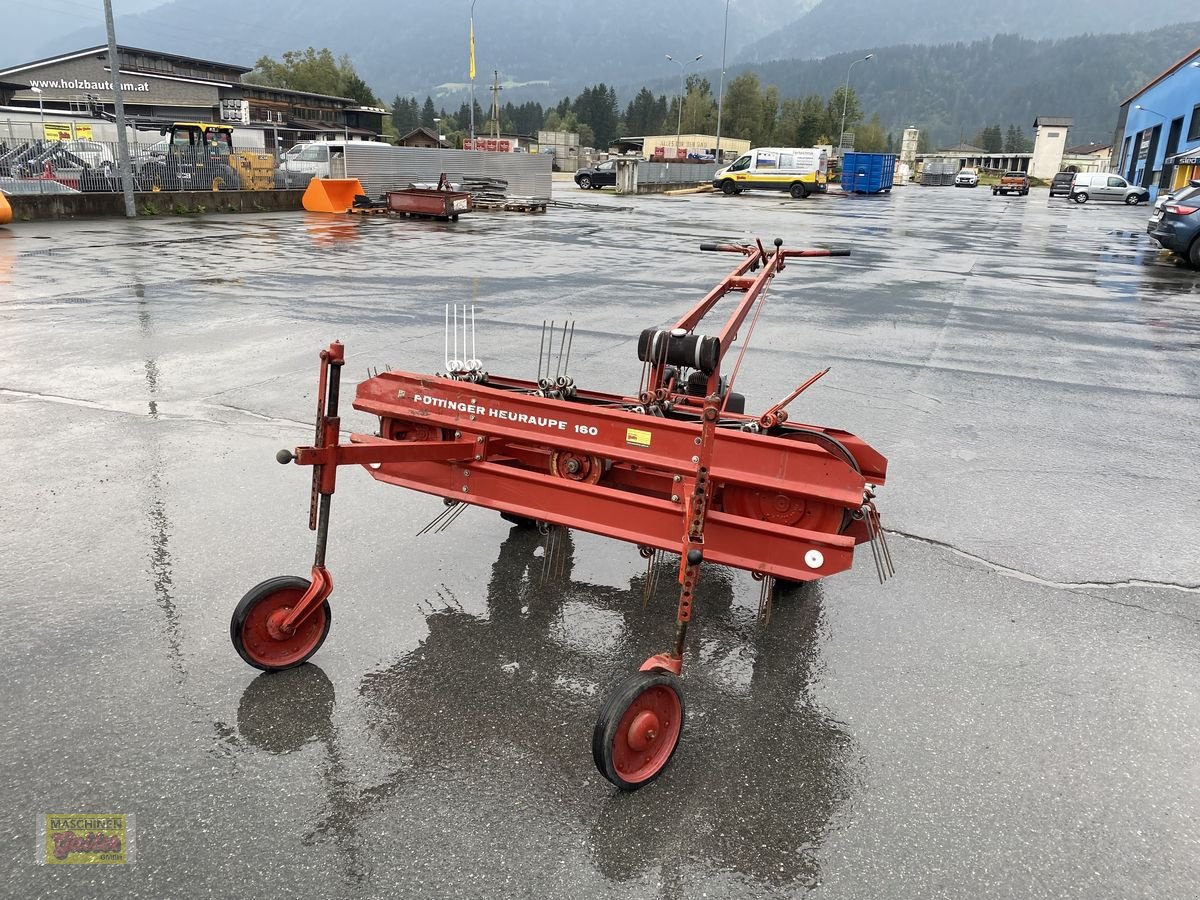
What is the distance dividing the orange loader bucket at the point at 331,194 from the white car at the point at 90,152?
237 inches

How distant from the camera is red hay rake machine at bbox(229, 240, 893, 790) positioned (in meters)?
3.15

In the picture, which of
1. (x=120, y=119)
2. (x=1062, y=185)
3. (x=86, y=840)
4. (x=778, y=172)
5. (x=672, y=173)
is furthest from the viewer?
(x=1062, y=185)

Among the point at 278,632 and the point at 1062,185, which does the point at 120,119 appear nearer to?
the point at 278,632

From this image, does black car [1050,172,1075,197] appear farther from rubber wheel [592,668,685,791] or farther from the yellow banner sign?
the yellow banner sign

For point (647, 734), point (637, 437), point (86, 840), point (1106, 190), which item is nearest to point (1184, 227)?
point (637, 437)

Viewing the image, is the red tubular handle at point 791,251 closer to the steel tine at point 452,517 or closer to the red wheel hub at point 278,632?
the steel tine at point 452,517

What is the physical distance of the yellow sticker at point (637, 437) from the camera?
3.88 meters

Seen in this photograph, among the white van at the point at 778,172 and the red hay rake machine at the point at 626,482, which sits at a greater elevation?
the white van at the point at 778,172

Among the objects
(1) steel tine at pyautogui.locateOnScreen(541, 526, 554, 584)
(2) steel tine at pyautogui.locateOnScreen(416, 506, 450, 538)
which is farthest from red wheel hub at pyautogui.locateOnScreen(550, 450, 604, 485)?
(2) steel tine at pyautogui.locateOnScreen(416, 506, 450, 538)

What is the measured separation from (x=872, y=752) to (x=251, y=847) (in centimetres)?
221

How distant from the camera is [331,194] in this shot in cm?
2944

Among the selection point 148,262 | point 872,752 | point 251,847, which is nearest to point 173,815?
point 251,847

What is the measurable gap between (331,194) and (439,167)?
632cm

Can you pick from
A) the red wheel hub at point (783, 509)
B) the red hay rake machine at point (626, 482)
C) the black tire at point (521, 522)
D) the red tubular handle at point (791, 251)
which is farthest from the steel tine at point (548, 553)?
the red tubular handle at point (791, 251)
